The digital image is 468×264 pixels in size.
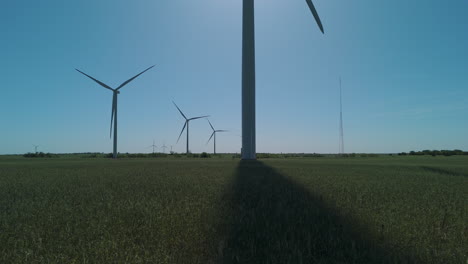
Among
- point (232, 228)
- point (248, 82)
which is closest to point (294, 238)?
point (232, 228)

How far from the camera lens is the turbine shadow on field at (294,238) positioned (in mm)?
2098

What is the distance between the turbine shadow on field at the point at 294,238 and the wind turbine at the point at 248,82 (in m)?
20.4

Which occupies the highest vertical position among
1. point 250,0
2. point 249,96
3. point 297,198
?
point 250,0

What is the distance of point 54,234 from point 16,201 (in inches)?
99.6

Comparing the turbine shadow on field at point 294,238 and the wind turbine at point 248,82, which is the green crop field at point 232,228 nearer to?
the turbine shadow on field at point 294,238

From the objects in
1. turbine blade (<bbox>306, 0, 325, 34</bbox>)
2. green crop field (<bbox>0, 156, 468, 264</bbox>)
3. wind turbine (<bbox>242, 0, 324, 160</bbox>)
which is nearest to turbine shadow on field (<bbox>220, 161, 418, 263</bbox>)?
green crop field (<bbox>0, 156, 468, 264</bbox>)

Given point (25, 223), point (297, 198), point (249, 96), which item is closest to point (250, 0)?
point (249, 96)

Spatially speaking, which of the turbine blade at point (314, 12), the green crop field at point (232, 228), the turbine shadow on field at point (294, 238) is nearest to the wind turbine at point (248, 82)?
the turbine blade at point (314, 12)

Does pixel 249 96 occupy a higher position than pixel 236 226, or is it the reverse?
pixel 249 96

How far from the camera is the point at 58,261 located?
6.70ft

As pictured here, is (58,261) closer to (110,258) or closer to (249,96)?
(110,258)

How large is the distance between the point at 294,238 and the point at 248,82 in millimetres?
23002

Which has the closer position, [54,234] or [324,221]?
[54,234]

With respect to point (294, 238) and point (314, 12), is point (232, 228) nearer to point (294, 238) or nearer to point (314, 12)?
point (294, 238)
